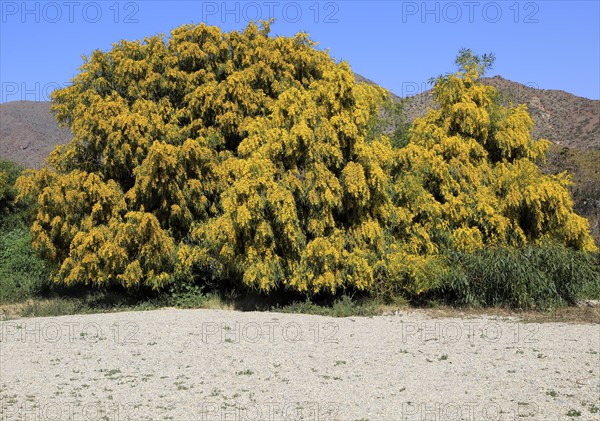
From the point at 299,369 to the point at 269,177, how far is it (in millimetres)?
5490

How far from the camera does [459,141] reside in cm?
1562

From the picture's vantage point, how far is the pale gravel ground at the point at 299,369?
751 cm

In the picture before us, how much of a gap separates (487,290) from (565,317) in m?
1.71

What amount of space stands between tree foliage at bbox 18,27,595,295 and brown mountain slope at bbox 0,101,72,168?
118 ft

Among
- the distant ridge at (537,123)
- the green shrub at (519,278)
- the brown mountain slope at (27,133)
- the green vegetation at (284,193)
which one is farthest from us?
the brown mountain slope at (27,133)

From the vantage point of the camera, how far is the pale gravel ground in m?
7.51

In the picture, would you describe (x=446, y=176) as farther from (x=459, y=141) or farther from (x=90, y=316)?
(x=90, y=316)

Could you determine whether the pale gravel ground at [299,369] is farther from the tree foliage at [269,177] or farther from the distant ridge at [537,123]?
the distant ridge at [537,123]

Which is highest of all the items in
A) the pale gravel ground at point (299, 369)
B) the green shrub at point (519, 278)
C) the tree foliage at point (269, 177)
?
the tree foliage at point (269, 177)

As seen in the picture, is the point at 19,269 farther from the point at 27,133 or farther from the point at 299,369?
the point at 27,133

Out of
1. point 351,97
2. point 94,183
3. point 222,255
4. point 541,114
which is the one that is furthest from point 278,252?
point 541,114

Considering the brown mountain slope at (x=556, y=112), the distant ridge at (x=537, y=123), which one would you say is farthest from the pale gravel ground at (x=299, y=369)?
the brown mountain slope at (x=556, y=112)

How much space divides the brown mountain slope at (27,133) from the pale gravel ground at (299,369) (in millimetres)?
41750

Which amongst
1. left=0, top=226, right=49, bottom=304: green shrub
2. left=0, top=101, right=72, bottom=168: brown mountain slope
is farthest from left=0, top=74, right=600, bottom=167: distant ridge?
left=0, top=226, right=49, bottom=304: green shrub
